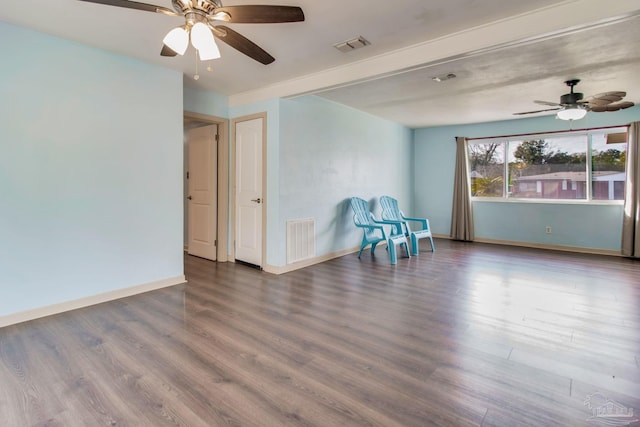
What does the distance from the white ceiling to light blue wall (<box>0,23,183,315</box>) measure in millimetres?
275

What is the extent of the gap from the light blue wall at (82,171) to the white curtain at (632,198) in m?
6.72

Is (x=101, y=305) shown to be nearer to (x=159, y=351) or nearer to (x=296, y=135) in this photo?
(x=159, y=351)

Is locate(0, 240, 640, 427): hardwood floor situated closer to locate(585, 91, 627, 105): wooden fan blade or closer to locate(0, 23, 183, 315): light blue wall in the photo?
locate(0, 23, 183, 315): light blue wall

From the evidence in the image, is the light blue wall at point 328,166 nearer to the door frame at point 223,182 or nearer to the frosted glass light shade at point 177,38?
the door frame at point 223,182

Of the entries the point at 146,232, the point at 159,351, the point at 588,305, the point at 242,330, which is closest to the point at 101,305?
the point at 146,232

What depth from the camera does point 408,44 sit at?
9.82 feet

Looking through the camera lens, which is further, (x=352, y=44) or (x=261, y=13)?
(x=352, y=44)

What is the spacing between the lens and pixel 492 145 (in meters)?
6.60

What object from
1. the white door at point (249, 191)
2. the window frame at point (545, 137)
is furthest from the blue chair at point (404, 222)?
the white door at point (249, 191)

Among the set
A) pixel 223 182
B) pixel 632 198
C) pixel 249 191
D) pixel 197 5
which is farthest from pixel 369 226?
pixel 632 198

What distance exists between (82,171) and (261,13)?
2344 mm

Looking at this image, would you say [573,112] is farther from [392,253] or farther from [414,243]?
[392,253]

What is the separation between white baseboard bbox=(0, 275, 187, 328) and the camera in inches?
106

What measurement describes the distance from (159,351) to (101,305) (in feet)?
4.34
